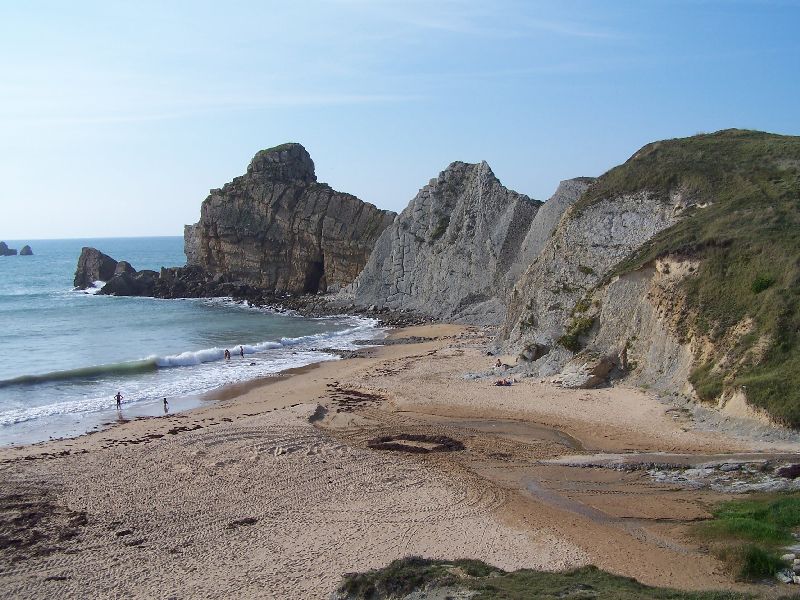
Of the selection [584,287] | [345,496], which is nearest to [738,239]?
[584,287]

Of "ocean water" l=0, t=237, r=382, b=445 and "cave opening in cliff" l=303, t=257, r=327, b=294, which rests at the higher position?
"cave opening in cliff" l=303, t=257, r=327, b=294

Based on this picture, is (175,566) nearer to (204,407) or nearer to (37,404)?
(204,407)

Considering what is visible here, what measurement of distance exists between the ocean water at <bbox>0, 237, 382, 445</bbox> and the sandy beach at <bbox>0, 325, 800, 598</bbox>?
333cm

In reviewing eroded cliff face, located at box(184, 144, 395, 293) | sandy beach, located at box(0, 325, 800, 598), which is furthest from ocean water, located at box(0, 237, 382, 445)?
eroded cliff face, located at box(184, 144, 395, 293)

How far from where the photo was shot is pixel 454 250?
1882 inches

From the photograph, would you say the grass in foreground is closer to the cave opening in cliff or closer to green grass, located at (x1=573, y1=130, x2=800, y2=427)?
green grass, located at (x1=573, y1=130, x2=800, y2=427)

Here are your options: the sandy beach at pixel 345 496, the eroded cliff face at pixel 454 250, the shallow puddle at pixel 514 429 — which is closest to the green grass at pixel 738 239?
the sandy beach at pixel 345 496

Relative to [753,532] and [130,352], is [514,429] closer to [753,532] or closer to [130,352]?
[753,532]

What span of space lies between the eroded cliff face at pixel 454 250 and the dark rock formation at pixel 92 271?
34.0 metres

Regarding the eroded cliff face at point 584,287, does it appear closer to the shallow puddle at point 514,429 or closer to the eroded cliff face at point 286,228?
the shallow puddle at point 514,429

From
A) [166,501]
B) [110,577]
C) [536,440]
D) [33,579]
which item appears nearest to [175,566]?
[110,577]

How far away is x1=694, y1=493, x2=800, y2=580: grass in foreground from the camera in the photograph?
9.92 m

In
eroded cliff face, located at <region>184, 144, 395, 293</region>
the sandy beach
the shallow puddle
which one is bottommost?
the sandy beach

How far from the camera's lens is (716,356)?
20.1 m
